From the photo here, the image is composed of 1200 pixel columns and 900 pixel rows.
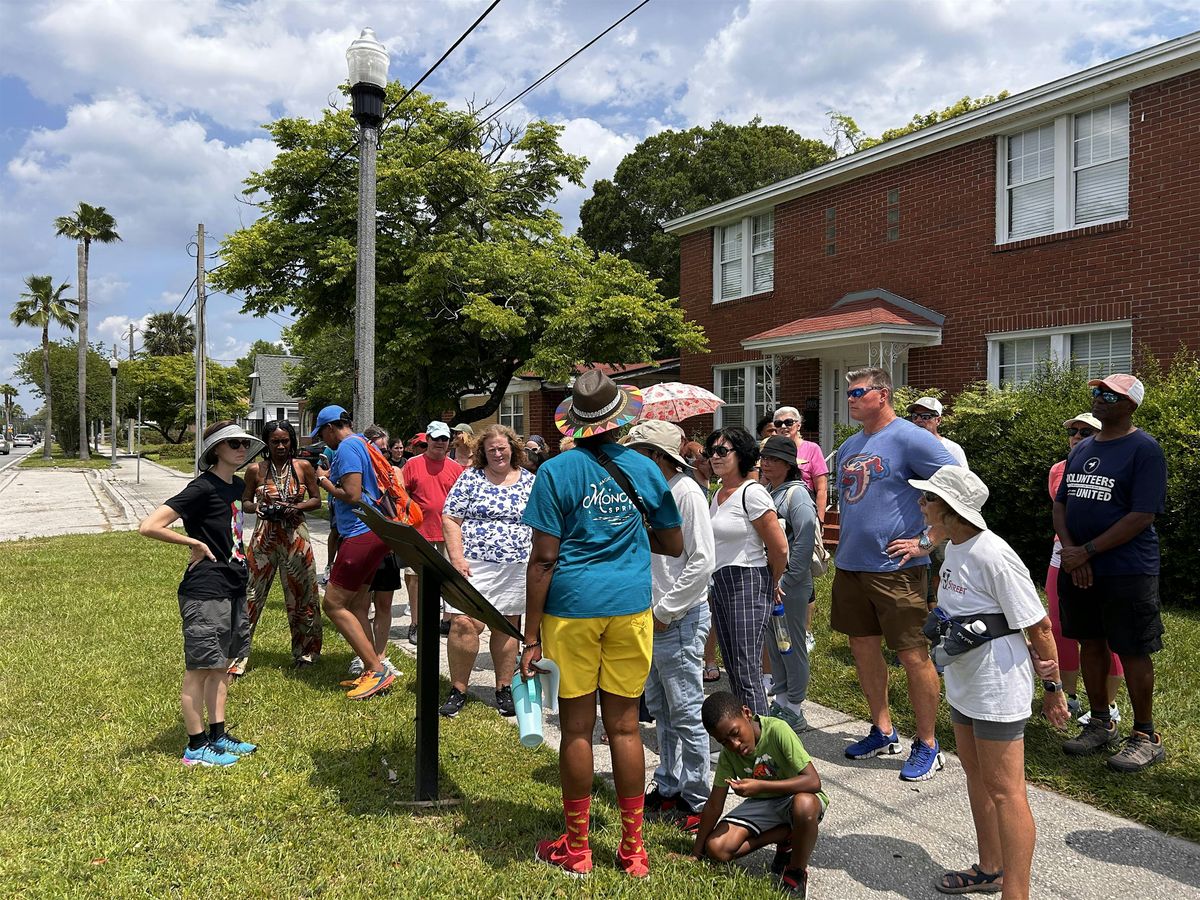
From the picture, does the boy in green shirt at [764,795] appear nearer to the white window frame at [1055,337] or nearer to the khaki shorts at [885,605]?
the khaki shorts at [885,605]

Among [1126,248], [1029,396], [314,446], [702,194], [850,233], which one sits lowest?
[314,446]

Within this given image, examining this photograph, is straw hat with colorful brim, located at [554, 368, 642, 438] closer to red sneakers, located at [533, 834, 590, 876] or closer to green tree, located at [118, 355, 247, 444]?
red sneakers, located at [533, 834, 590, 876]

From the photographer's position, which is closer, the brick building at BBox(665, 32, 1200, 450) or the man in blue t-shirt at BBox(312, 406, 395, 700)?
the man in blue t-shirt at BBox(312, 406, 395, 700)

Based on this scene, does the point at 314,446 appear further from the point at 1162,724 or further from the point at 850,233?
the point at 850,233

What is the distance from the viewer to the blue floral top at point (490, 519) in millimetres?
5090

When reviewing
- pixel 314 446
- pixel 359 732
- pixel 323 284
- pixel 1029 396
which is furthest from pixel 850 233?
pixel 359 732

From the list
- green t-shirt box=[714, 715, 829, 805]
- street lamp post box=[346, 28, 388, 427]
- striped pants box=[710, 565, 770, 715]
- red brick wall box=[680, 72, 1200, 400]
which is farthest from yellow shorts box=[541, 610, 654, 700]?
red brick wall box=[680, 72, 1200, 400]

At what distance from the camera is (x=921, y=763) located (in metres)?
4.16

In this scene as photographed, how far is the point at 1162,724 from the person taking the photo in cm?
Result: 464

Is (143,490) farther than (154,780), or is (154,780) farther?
(143,490)

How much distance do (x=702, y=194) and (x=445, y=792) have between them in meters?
33.8

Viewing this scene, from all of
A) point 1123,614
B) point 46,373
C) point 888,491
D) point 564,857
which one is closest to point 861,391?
point 888,491

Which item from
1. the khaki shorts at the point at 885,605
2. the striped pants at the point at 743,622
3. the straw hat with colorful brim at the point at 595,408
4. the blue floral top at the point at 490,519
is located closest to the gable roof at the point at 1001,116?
the khaki shorts at the point at 885,605

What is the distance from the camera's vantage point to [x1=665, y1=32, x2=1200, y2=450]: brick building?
10.6m
